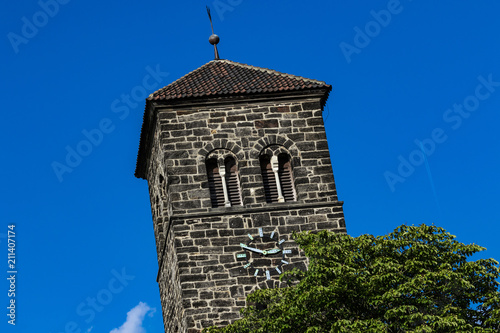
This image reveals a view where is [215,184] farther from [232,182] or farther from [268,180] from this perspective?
[268,180]

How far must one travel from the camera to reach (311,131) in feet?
107

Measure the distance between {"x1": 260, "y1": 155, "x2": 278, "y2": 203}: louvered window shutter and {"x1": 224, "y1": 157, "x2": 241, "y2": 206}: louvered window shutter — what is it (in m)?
0.75

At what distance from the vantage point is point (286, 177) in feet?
105

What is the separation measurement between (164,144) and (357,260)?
25.1 ft

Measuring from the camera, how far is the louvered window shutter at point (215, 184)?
31531 millimetres

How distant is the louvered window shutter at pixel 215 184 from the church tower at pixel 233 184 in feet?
0.09

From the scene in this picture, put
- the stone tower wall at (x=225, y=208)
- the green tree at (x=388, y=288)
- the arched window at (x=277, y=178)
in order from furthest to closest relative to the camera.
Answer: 1. the arched window at (x=277, y=178)
2. the stone tower wall at (x=225, y=208)
3. the green tree at (x=388, y=288)

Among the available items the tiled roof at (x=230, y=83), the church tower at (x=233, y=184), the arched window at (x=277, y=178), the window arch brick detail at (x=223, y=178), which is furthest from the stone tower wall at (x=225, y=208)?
the tiled roof at (x=230, y=83)

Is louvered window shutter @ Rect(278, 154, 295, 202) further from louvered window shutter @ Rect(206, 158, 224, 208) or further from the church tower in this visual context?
louvered window shutter @ Rect(206, 158, 224, 208)

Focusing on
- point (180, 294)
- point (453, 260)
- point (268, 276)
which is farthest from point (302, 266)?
point (453, 260)

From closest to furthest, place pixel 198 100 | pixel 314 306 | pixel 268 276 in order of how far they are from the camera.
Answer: pixel 314 306 → pixel 268 276 → pixel 198 100

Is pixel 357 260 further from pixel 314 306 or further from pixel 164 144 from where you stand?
pixel 164 144

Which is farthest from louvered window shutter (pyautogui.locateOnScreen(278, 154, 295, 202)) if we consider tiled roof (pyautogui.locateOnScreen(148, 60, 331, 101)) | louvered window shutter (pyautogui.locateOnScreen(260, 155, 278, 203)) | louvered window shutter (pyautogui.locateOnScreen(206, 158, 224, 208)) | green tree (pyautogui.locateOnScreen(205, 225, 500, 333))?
green tree (pyautogui.locateOnScreen(205, 225, 500, 333))

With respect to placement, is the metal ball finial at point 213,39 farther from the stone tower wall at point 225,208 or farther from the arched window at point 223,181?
the arched window at point 223,181
